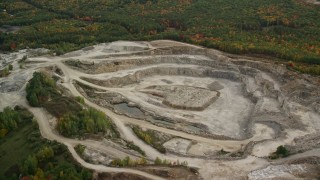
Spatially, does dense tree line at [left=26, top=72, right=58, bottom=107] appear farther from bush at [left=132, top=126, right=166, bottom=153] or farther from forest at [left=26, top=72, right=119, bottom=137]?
bush at [left=132, top=126, right=166, bottom=153]

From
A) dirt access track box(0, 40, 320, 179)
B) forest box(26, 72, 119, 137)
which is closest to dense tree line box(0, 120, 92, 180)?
dirt access track box(0, 40, 320, 179)

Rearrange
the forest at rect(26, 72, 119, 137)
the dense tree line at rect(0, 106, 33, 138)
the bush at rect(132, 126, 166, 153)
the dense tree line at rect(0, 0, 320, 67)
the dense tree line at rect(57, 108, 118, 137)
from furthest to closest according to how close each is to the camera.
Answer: the dense tree line at rect(0, 0, 320, 67)
the dense tree line at rect(0, 106, 33, 138)
the forest at rect(26, 72, 119, 137)
the dense tree line at rect(57, 108, 118, 137)
the bush at rect(132, 126, 166, 153)

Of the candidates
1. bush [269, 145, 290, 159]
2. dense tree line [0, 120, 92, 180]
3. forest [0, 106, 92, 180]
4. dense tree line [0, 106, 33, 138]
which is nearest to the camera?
Result: dense tree line [0, 120, 92, 180]

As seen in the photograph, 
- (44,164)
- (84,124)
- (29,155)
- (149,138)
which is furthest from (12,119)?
(149,138)

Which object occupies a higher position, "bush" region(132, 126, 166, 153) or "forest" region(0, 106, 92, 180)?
"forest" region(0, 106, 92, 180)

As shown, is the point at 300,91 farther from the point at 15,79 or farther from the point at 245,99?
the point at 15,79

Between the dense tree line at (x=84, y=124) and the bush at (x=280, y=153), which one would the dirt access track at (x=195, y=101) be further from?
the dense tree line at (x=84, y=124)

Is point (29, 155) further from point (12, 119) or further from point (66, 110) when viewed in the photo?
point (66, 110)

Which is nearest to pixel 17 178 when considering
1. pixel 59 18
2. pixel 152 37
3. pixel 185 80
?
pixel 185 80
